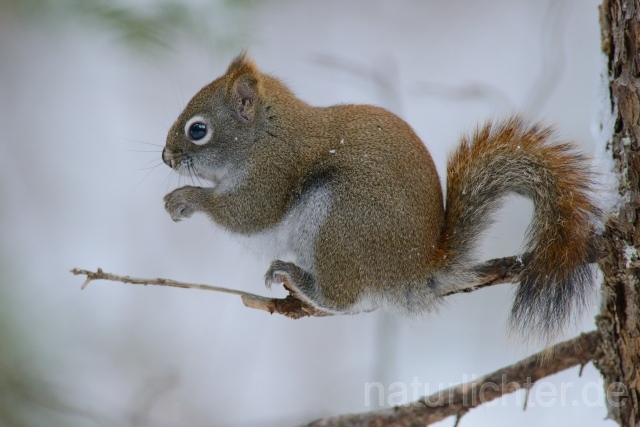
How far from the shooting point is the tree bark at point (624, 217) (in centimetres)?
148

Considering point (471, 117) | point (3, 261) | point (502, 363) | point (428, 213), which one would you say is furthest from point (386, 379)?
point (3, 261)

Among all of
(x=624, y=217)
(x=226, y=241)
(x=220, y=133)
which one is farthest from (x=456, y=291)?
(x=226, y=241)

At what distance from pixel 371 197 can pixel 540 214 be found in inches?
16.2

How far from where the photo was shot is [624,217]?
149cm

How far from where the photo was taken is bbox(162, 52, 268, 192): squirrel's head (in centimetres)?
177

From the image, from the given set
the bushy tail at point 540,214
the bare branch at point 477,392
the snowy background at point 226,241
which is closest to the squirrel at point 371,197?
the bushy tail at point 540,214

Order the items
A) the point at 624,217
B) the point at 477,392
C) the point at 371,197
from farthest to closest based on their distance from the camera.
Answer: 1. the point at 477,392
2. the point at 371,197
3. the point at 624,217

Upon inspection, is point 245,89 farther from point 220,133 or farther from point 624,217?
point 624,217

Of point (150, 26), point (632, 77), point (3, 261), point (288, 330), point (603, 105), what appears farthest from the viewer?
point (288, 330)

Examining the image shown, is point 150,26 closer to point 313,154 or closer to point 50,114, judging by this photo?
point 313,154

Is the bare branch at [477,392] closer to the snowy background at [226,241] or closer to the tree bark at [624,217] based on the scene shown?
the tree bark at [624,217]

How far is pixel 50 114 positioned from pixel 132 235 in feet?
2.12

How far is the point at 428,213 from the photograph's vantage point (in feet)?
5.25

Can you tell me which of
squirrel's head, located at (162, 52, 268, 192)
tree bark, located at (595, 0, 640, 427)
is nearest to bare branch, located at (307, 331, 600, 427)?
tree bark, located at (595, 0, 640, 427)
